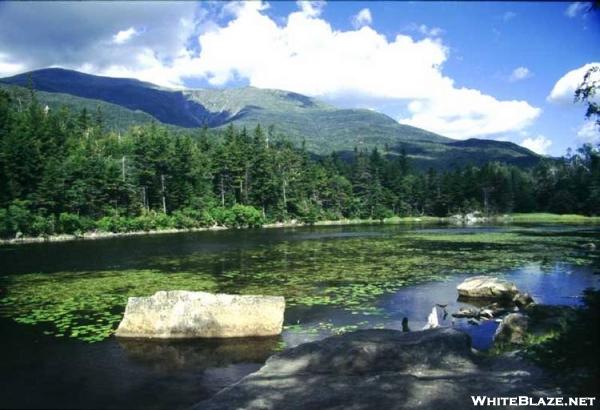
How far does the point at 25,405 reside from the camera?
12.0 m

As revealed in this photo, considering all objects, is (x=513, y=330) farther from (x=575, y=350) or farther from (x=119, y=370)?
(x=119, y=370)

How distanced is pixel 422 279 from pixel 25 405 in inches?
928

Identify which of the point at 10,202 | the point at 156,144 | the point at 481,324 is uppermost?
the point at 156,144

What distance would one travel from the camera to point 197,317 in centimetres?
1788

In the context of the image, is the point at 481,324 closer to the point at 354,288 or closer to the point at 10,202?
the point at 354,288

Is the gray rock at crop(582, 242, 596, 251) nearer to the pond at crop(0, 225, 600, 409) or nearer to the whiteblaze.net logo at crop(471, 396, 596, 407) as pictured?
the pond at crop(0, 225, 600, 409)

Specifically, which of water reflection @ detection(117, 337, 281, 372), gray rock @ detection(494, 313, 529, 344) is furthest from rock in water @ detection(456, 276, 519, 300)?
water reflection @ detection(117, 337, 281, 372)

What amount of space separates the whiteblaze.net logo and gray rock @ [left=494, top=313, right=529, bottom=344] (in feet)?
17.8

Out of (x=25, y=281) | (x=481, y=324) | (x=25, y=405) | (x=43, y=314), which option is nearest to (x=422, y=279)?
(x=481, y=324)

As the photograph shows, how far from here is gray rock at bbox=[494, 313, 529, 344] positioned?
49.8 feet

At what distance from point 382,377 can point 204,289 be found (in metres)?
16.5

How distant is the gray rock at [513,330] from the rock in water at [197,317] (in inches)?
315

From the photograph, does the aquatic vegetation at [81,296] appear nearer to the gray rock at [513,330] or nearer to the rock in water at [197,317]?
the rock in water at [197,317]

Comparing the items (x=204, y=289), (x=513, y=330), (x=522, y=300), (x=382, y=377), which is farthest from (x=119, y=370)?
(x=522, y=300)
